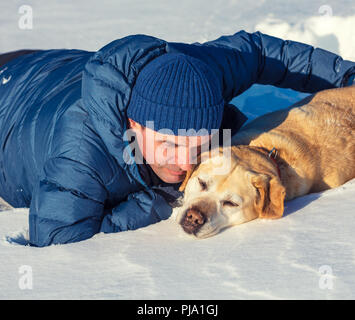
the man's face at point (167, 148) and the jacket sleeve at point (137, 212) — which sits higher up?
the man's face at point (167, 148)

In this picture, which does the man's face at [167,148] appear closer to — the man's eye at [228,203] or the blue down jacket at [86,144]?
the blue down jacket at [86,144]

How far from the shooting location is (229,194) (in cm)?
288

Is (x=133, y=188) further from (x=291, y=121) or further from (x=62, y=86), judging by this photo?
(x=291, y=121)

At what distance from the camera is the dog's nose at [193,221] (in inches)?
105

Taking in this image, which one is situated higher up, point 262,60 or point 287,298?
point 262,60

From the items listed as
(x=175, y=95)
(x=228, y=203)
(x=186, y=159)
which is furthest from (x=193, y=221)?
(x=175, y=95)

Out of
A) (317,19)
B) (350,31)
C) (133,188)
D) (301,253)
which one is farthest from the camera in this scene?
(317,19)

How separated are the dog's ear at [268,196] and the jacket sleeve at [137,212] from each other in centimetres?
61

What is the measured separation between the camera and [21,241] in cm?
288

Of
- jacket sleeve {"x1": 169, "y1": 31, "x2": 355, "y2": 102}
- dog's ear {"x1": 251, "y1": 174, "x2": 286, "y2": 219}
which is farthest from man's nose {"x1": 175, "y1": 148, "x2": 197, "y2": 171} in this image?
jacket sleeve {"x1": 169, "y1": 31, "x2": 355, "y2": 102}

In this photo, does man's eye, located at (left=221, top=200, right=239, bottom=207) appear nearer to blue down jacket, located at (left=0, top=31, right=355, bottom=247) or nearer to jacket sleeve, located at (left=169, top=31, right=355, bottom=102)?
blue down jacket, located at (left=0, top=31, right=355, bottom=247)

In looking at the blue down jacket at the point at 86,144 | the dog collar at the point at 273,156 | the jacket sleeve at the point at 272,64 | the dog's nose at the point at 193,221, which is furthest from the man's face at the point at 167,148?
the jacket sleeve at the point at 272,64
